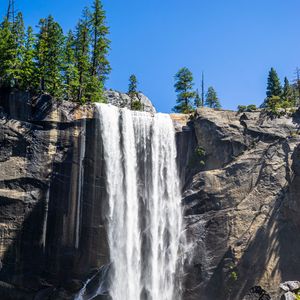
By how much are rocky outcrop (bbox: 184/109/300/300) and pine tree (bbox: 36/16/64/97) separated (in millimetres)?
14977

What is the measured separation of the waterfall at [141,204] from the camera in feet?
116

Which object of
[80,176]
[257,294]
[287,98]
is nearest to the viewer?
[257,294]

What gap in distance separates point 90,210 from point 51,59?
1660 cm

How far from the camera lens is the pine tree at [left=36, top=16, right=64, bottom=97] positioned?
4188 cm

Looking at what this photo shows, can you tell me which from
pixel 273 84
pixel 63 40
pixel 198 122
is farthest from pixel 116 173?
pixel 273 84

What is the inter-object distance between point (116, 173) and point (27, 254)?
33.2ft

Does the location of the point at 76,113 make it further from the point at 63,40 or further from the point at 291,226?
the point at 291,226

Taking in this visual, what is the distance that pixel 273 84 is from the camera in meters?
70.0

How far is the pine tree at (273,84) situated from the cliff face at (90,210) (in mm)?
28285

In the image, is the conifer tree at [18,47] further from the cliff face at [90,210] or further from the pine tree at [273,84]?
the pine tree at [273,84]

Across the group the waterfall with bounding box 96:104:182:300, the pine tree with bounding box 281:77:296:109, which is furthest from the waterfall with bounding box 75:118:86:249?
the pine tree with bounding box 281:77:296:109

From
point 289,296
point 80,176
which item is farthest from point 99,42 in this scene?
point 289,296

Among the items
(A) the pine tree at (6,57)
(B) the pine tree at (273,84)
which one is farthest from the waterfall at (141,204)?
(B) the pine tree at (273,84)

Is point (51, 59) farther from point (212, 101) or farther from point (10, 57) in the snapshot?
point (212, 101)
